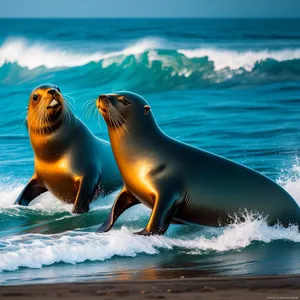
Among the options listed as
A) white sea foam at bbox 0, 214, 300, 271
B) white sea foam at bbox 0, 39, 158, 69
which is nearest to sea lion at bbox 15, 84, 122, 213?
white sea foam at bbox 0, 214, 300, 271

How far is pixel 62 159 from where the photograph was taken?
40.9ft

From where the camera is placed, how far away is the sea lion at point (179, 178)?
10.3 m

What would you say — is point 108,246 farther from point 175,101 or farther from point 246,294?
point 175,101

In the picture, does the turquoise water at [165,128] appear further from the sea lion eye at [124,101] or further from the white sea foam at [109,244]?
the sea lion eye at [124,101]

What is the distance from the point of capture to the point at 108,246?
9.52m

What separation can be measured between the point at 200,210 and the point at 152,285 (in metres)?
2.82

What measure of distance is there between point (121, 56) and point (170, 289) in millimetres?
26387

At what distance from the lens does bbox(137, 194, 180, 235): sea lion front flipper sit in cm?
991

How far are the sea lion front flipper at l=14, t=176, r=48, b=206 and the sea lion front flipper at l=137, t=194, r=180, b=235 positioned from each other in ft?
10.0

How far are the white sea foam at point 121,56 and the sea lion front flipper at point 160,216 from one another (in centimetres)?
2247

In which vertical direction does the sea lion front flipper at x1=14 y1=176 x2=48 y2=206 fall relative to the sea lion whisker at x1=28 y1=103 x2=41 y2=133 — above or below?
below

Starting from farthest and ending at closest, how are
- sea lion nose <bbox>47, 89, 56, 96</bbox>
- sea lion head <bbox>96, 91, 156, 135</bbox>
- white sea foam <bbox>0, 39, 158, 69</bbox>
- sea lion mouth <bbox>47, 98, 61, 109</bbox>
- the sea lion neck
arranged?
white sea foam <bbox>0, 39, 158, 69</bbox> → the sea lion neck → sea lion mouth <bbox>47, 98, 61, 109</bbox> → sea lion nose <bbox>47, 89, 56, 96</bbox> → sea lion head <bbox>96, 91, 156, 135</bbox>

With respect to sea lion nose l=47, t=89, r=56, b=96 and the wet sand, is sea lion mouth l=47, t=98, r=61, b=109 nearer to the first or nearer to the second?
sea lion nose l=47, t=89, r=56, b=96

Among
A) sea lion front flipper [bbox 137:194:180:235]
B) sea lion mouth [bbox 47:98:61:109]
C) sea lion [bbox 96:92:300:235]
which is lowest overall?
sea lion front flipper [bbox 137:194:180:235]
